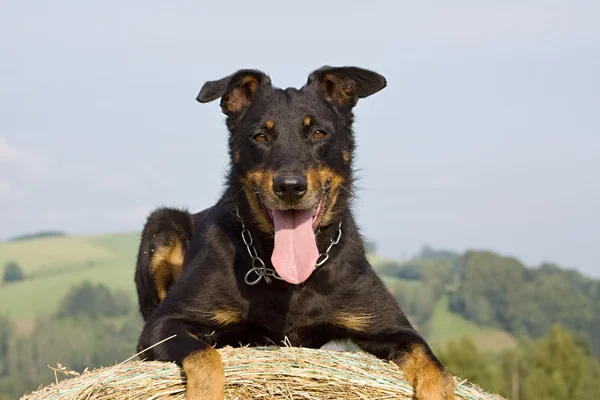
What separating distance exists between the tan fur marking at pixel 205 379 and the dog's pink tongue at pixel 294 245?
Result: 0.89 m

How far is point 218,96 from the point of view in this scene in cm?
610

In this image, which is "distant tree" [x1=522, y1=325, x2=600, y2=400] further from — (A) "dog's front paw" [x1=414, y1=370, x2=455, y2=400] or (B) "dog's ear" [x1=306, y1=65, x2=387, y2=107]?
(A) "dog's front paw" [x1=414, y1=370, x2=455, y2=400]

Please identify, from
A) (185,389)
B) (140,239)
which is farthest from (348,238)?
(140,239)

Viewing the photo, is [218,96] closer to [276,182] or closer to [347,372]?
[276,182]

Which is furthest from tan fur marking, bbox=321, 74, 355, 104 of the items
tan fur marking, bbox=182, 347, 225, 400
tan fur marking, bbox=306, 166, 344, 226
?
tan fur marking, bbox=182, 347, 225, 400

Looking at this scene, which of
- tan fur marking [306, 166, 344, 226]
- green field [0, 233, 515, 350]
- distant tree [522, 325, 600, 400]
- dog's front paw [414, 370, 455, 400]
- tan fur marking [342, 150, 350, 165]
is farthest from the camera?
green field [0, 233, 515, 350]

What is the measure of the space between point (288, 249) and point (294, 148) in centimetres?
73

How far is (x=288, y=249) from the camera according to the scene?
20.0 ft

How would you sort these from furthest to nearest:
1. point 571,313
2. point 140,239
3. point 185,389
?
point 571,313 < point 140,239 < point 185,389

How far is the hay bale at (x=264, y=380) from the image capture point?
226 inches

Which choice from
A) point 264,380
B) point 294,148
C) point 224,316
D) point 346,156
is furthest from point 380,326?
point 294,148

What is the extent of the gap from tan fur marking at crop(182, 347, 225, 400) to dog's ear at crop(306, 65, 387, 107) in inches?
95.3

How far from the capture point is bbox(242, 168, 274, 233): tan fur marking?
6.04 metres

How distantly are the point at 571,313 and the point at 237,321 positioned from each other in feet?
366
